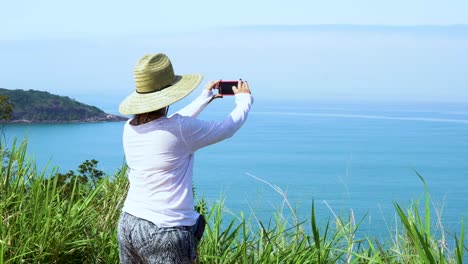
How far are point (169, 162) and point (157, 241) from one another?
30 centimetres

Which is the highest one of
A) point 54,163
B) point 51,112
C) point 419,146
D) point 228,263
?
point 54,163

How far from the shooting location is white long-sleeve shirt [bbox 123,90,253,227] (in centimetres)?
309

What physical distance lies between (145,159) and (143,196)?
14 cm

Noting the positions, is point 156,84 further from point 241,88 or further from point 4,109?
point 4,109

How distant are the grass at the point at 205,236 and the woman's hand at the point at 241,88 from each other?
777 millimetres

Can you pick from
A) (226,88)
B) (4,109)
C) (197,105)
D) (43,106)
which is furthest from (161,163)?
(43,106)

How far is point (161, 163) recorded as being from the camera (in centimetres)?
311

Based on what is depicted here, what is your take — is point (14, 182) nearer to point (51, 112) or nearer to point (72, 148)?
point (51, 112)

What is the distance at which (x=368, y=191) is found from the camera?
5938cm

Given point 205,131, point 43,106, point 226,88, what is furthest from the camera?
point 43,106

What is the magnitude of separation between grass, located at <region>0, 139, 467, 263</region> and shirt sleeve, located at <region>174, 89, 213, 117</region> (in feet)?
2.48

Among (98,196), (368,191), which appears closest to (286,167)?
(368,191)

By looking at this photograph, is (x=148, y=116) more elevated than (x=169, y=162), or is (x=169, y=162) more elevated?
(x=148, y=116)

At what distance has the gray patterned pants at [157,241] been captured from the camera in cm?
313
